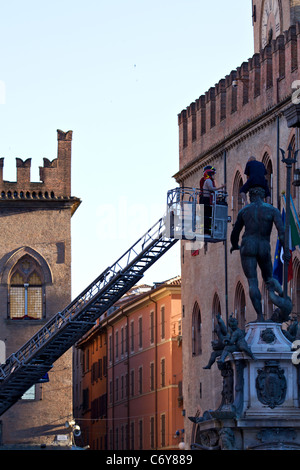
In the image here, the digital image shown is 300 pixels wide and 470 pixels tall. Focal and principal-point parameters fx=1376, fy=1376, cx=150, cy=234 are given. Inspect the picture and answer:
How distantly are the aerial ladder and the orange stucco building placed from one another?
50.6 ft

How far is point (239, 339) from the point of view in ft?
64.6

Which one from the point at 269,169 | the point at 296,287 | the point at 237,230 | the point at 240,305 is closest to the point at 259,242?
the point at 237,230

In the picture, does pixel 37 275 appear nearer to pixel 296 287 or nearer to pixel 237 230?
pixel 296 287

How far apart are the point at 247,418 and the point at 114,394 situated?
202ft

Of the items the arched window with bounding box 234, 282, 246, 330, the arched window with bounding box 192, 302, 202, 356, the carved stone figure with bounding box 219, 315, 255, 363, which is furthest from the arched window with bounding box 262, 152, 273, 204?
the carved stone figure with bounding box 219, 315, 255, 363

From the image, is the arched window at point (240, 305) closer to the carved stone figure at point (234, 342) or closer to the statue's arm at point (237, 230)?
the statue's arm at point (237, 230)

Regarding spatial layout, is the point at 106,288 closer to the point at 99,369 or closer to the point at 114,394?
the point at 114,394

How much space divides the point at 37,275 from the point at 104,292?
13.3 meters

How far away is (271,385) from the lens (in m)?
19.6

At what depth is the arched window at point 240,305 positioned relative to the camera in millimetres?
47344

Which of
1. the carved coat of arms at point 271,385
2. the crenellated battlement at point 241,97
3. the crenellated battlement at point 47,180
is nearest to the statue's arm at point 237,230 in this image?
the carved coat of arms at point 271,385
